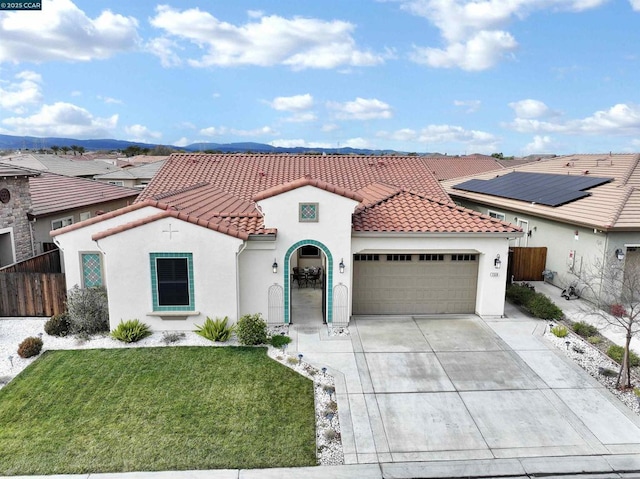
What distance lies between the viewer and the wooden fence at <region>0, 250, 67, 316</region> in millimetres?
13641

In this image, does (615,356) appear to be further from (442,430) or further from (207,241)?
(207,241)

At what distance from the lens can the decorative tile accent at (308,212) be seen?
13312 millimetres

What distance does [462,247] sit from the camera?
1416 cm

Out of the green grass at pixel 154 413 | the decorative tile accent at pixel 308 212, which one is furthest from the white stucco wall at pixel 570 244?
the green grass at pixel 154 413

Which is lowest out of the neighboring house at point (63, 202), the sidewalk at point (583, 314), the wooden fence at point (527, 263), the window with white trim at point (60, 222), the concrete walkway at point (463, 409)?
the concrete walkway at point (463, 409)

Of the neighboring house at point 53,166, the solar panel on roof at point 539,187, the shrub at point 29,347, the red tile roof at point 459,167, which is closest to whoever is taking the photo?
the shrub at point 29,347

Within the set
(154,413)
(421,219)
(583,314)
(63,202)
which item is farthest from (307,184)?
(63,202)

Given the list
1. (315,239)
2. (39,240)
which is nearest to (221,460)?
(315,239)

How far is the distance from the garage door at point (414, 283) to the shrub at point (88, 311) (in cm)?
753

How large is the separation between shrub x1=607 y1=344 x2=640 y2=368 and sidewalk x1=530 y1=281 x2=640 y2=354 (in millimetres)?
878

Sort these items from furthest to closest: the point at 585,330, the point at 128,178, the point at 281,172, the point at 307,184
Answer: the point at 128,178 → the point at 281,172 → the point at 585,330 → the point at 307,184

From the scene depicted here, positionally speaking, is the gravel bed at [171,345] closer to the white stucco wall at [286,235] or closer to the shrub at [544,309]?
the white stucco wall at [286,235]

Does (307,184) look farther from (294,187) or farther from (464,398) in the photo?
(464,398)

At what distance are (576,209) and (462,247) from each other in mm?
6235
